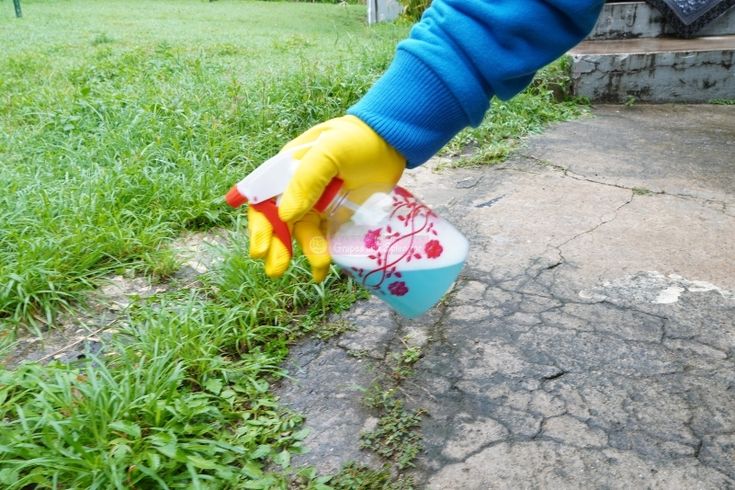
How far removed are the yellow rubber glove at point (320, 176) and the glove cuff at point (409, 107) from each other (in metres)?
0.02

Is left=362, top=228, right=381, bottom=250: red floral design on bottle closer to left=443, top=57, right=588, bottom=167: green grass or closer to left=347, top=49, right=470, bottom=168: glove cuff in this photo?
left=347, top=49, right=470, bottom=168: glove cuff

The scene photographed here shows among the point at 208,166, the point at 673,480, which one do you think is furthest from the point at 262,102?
the point at 673,480

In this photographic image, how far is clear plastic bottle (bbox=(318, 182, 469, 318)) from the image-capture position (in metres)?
1.27

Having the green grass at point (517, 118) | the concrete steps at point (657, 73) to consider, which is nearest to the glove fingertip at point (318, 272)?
the green grass at point (517, 118)

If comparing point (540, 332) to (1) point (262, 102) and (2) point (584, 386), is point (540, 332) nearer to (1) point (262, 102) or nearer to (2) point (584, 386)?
(2) point (584, 386)

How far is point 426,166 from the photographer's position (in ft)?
10.1

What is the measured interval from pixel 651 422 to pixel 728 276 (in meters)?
0.79

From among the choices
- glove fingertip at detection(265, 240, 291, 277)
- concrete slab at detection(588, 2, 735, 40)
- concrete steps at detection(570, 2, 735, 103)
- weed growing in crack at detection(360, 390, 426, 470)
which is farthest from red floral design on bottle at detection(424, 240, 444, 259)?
concrete slab at detection(588, 2, 735, 40)

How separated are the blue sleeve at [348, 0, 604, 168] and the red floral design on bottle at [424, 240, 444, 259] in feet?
0.57

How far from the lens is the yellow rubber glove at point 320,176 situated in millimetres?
1160

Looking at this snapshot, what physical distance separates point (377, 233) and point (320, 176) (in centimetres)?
18

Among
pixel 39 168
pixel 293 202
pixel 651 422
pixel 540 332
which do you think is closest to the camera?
pixel 293 202

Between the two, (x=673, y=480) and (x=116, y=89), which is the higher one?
(x=116, y=89)

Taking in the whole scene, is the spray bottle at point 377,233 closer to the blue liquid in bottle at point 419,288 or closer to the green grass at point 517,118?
the blue liquid in bottle at point 419,288
